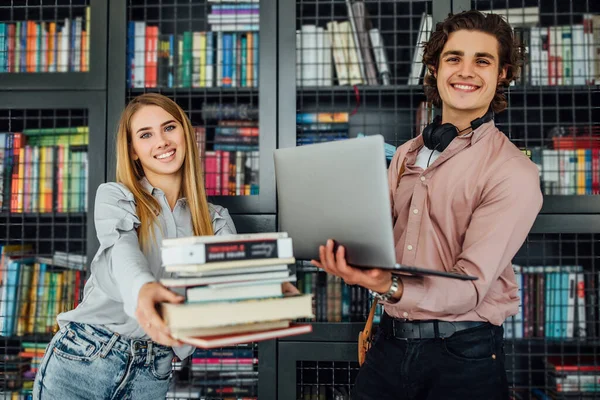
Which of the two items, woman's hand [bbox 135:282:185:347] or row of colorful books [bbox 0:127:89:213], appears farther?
row of colorful books [bbox 0:127:89:213]

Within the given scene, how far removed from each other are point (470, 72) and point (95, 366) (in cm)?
126

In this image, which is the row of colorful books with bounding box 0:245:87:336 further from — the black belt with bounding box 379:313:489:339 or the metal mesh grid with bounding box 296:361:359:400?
the black belt with bounding box 379:313:489:339

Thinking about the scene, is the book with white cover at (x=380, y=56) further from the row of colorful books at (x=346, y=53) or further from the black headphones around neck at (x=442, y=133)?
the black headphones around neck at (x=442, y=133)

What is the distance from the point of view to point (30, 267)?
88.4 inches

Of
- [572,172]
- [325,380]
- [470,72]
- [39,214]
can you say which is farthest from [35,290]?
[572,172]

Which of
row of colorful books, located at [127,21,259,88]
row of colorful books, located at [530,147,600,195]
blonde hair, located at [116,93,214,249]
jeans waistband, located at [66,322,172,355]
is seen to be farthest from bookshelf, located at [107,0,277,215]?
row of colorful books, located at [530,147,600,195]

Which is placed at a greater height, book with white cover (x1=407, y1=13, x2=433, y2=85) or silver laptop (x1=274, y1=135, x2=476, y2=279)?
book with white cover (x1=407, y1=13, x2=433, y2=85)

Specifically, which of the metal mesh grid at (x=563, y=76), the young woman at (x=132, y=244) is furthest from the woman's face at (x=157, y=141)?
the metal mesh grid at (x=563, y=76)

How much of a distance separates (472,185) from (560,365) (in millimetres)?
1257

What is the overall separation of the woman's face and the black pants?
0.79 metres

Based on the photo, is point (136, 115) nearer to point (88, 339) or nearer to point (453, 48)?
point (88, 339)

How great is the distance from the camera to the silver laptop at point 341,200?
1.03m

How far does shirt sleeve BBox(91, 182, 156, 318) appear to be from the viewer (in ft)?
3.81

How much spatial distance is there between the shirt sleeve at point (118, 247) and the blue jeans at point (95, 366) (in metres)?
0.13
